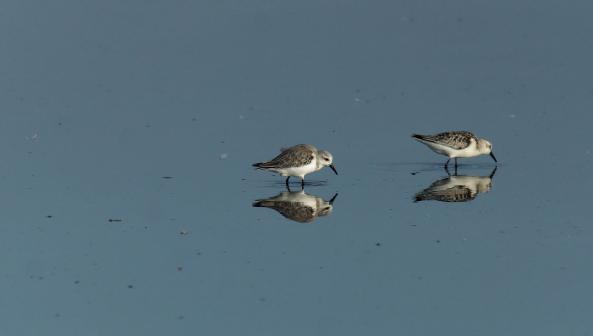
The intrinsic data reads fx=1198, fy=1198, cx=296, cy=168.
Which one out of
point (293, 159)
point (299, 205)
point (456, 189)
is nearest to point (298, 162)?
point (293, 159)

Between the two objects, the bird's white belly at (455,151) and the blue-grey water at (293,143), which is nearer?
the blue-grey water at (293,143)

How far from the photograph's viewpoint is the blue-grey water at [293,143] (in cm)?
1476

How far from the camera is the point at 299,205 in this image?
65.3 ft

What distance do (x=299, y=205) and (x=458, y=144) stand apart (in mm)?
4708

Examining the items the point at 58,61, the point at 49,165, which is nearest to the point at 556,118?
the point at 49,165

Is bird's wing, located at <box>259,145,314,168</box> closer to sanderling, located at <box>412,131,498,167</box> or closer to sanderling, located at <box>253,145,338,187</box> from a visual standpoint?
sanderling, located at <box>253,145,338,187</box>

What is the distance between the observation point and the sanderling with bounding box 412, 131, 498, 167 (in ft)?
76.4

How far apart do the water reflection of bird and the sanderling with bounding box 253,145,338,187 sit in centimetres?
53

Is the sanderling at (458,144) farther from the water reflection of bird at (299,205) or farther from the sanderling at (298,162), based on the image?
the water reflection of bird at (299,205)

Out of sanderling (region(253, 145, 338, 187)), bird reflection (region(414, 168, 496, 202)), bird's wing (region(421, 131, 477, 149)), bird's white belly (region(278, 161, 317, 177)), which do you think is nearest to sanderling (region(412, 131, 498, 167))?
bird's wing (region(421, 131, 477, 149))

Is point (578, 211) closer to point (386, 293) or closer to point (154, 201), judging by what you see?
point (386, 293)

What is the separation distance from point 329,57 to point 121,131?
7.65m

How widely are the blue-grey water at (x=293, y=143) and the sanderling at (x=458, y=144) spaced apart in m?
0.46

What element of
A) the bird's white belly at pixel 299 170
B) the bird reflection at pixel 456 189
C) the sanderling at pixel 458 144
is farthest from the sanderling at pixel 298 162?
the sanderling at pixel 458 144
